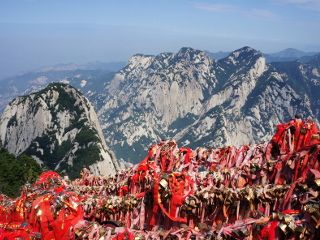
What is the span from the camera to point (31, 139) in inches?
6934

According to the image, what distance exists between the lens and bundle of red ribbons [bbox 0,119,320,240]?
8.29m

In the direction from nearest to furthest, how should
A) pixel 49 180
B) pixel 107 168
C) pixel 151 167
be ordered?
pixel 151 167, pixel 49 180, pixel 107 168

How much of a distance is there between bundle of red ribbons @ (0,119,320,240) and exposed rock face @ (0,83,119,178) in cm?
14282

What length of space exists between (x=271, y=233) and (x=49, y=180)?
26.0 feet

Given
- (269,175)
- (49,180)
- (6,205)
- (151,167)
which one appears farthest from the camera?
(49,180)

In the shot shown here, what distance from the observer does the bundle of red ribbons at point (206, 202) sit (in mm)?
8289

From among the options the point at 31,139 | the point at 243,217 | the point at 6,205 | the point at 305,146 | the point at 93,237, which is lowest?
the point at 31,139

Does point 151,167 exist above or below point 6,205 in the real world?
above

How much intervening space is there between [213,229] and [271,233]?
141cm

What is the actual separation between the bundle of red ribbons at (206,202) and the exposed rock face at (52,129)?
143m

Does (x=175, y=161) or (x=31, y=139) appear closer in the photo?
(x=175, y=161)

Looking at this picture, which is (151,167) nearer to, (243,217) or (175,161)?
(175,161)

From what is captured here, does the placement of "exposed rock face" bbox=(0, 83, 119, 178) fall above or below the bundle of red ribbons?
below

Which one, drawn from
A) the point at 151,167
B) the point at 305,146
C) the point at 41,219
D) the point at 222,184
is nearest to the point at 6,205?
the point at 41,219
